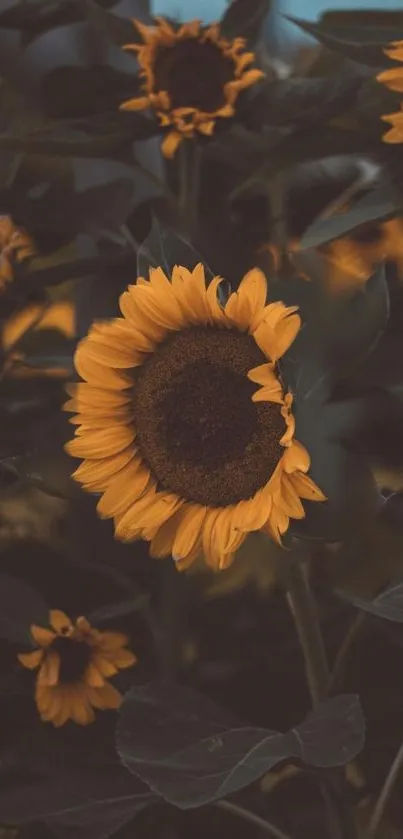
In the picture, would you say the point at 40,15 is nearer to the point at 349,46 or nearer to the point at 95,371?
the point at 349,46

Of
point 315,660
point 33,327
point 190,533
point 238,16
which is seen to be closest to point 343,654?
point 315,660

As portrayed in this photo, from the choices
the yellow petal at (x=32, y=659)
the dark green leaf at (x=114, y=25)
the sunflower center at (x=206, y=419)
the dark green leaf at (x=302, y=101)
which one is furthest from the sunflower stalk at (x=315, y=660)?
the dark green leaf at (x=114, y=25)

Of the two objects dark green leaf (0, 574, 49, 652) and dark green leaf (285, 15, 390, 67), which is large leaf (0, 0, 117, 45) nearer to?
dark green leaf (285, 15, 390, 67)

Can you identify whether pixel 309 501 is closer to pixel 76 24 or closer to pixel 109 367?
pixel 109 367

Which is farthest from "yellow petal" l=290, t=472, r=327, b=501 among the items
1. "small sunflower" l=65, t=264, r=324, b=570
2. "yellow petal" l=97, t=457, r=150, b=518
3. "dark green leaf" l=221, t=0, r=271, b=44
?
"dark green leaf" l=221, t=0, r=271, b=44

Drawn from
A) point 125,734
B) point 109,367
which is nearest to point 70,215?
point 109,367

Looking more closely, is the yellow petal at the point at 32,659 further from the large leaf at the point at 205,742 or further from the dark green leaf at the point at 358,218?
the dark green leaf at the point at 358,218
